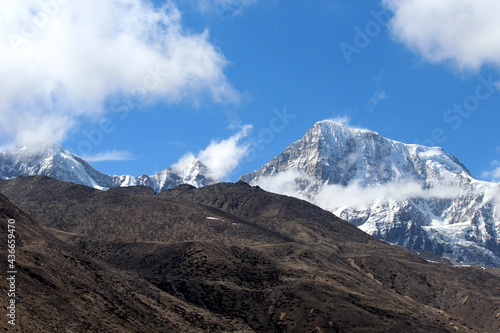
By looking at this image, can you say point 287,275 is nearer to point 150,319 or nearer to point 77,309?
point 150,319

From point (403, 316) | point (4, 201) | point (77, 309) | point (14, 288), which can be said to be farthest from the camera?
point (403, 316)

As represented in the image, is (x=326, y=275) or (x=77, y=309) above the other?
(x=326, y=275)

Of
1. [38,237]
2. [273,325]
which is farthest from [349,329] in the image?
[38,237]

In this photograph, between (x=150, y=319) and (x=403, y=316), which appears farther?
(x=403, y=316)

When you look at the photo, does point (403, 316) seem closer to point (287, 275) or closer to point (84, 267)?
point (287, 275)

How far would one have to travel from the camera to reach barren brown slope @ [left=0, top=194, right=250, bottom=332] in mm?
86688

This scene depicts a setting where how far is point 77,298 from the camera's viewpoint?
10044cm

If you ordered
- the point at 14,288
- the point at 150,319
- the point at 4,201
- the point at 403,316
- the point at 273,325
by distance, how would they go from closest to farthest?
the point at 14,288 < the point at 150,319 < the point at 4,201 < the point at 273,325 < the point at 403,316

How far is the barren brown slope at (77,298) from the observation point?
284 ft

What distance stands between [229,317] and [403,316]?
53.5 meters

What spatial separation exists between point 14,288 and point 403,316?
11387 cm

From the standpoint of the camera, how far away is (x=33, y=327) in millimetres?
79000

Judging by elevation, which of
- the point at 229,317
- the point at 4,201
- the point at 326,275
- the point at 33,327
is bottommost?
the point at 33,327

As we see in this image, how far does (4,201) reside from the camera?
136250 millimetres
